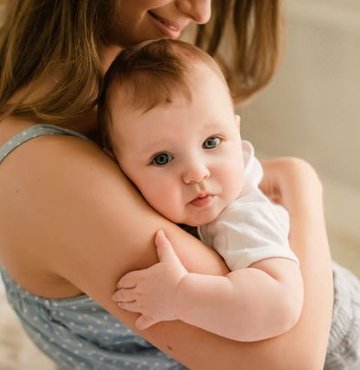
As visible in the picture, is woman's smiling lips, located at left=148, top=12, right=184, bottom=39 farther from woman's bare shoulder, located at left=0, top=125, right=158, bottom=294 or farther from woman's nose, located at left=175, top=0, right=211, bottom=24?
woman's bare shoulder, located at left=0, top=125, right=158, bottom=294

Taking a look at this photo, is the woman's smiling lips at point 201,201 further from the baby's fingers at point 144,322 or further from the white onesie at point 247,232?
the baby's fingers at point 144,322

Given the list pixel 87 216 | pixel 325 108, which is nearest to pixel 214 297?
pixel 87 216

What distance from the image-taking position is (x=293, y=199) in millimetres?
992

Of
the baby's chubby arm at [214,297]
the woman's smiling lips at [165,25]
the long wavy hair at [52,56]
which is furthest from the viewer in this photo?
the woman's smiling lips at [165,25]

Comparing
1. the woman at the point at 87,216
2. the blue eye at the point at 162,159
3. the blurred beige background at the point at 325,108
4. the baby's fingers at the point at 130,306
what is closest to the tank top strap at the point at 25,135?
the woman at the point at 87,216

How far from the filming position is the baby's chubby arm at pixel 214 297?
2.28 ft

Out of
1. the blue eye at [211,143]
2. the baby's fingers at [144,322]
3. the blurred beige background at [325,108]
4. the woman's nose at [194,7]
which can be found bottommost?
the blurred beige background at [325,108]

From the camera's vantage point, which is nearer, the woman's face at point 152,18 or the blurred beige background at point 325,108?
the woman's face at point 152,18

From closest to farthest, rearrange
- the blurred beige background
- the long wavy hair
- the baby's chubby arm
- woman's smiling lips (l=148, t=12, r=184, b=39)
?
the baby's chubby arm
the long wavy hair
woman's smiling lips (l=148, t=12, r=184, b=39)
the blurred beige background

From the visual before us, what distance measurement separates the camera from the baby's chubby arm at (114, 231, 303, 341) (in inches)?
27.4

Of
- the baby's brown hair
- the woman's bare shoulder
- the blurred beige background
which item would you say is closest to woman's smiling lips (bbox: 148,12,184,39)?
the baby's brown hair

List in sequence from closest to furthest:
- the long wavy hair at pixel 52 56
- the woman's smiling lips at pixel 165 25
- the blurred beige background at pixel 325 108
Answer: the long wavy hair at pixel 52 56 < the woman's smiling lips at pixel 165 25 < the blurred beige background at pixel 325 108

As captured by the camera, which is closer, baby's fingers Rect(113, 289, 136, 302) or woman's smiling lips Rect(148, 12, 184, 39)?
baby's fingers Rect(113, 289, 136, 302)

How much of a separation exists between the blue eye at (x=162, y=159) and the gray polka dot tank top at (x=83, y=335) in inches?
4.5
